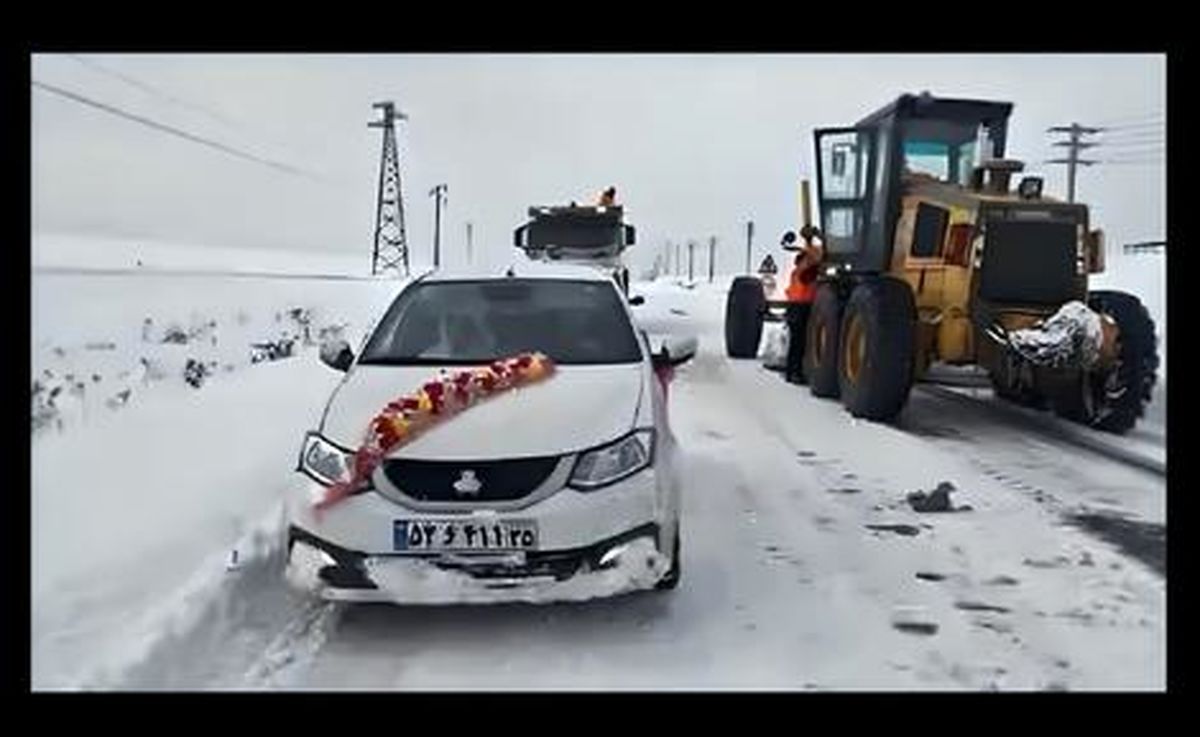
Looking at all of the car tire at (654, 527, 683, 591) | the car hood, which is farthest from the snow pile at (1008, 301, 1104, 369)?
the car tire at (654, 527, 683, 591)

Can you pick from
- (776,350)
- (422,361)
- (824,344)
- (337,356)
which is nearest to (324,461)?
(422,361)

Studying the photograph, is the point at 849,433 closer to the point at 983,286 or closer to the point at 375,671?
Result: the point at 983,286

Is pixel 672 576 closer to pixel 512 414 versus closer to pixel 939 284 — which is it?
pixel 512 414

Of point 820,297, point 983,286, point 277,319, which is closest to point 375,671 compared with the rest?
point 983,286

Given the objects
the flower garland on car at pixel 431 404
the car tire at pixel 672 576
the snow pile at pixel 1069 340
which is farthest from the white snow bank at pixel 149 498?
the snow pile at pixel 1069 340

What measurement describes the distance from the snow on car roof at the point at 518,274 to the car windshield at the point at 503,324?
0.05m

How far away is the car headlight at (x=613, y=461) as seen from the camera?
13.0 feet

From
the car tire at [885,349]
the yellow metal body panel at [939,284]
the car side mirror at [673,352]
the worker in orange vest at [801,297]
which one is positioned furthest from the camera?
the worker in orange vest at [801,297]

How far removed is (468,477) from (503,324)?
1.45 m

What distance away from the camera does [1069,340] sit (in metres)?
7.34

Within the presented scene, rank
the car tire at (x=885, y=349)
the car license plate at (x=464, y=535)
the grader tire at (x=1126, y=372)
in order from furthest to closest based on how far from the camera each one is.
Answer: the car tire at (x=885, y=349)
the grader tire at (x=1126, y=372)
the car license plate at (x=464, y=535)

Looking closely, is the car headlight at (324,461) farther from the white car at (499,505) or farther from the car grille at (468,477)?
the car grille at (468,477)

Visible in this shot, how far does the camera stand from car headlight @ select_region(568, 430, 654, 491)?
156 inches

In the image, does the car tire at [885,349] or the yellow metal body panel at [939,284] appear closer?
the car tire at [885,349]
